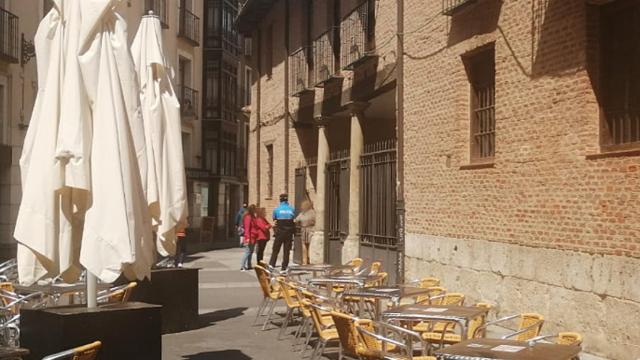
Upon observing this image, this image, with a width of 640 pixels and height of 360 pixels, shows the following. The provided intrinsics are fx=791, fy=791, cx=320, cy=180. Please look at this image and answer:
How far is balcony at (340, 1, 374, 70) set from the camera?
1603cm

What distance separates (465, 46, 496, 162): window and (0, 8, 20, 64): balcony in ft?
49.1

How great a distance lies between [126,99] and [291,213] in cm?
1222

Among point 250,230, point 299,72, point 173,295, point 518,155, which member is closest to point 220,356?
point 173,295

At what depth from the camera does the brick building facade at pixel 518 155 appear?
313 inches

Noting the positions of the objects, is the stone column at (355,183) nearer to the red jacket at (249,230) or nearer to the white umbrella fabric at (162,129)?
the red jacket at (249,230)

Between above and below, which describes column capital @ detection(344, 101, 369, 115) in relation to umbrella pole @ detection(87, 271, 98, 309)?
above

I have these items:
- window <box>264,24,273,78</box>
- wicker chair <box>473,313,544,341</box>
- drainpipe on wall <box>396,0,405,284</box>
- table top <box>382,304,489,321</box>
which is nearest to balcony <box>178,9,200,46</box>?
window <box>264,24,273,78</box>

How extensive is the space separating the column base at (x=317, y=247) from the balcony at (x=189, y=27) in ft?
62.3

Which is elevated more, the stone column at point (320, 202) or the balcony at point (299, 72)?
the balcony at point (299, 72)

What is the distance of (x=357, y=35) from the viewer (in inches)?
651

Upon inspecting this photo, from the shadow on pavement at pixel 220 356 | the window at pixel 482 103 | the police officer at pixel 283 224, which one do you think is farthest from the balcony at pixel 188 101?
the shadow on pavement at pixel 220 356

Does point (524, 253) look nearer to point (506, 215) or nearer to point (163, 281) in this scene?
point (506, 215)

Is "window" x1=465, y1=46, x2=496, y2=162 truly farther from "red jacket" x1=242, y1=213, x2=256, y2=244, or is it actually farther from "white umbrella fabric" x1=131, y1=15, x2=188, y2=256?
"red jacket" x1=242, y1=213, x2=256, y2=244

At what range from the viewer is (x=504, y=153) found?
9969mm
